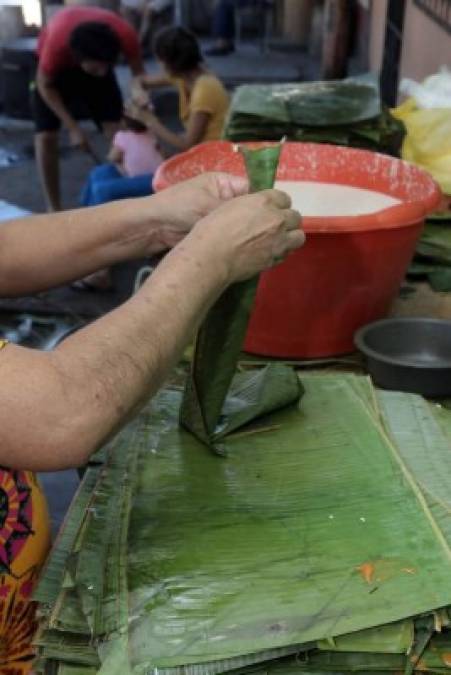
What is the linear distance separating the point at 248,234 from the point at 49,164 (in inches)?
199

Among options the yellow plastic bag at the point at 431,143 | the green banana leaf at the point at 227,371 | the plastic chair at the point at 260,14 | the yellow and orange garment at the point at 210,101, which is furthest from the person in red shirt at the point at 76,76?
the plastic chair at the point at 260,14

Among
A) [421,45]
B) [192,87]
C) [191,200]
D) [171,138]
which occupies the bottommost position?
[171,138]

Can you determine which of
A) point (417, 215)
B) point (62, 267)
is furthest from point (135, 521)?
point (417, 215)

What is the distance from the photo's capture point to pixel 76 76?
604cm

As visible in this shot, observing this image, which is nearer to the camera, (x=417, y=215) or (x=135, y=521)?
(x=135, y=521)

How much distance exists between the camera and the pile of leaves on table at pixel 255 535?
1249mm

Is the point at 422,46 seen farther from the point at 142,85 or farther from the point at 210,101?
the point at 142,85

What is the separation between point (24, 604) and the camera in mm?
1508

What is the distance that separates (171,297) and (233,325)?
0.37 meters

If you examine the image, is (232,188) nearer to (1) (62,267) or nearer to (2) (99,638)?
(1) (62,267)

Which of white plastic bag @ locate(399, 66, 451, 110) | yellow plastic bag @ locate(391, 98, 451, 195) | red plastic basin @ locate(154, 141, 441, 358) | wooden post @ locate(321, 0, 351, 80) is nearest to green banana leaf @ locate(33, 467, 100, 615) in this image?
red plastic basin @ locate(154, 141, 441, 358)

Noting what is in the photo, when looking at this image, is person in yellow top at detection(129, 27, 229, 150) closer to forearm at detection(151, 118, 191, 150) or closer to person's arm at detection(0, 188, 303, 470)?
forearm at detection(151, 118, 191, 150)

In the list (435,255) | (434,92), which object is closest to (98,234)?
(435,255)

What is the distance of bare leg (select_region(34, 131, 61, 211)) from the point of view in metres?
6.29
